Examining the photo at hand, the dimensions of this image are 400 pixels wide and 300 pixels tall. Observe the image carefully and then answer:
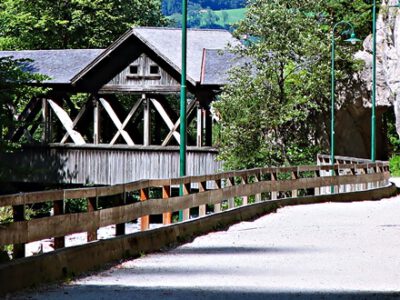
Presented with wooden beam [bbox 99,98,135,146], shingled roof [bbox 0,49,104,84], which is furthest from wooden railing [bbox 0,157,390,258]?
shingled roof [bbox 0,49,104,84]

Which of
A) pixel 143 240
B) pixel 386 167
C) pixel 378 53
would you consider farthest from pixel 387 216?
pixel 378 53

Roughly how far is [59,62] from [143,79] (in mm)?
4345

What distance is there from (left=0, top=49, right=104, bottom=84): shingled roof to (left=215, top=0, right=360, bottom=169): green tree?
7708 mm

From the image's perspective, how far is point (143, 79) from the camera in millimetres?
50625

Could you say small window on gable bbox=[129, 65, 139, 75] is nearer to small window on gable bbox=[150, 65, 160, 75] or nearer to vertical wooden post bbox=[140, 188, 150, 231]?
small window on gable bbox=[150, 65, 160, 75]

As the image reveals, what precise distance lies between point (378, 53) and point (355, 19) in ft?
7.95

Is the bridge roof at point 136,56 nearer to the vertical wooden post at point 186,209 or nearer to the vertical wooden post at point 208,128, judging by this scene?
the vertical wooden post at point 208,128

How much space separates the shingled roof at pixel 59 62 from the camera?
51062 mm

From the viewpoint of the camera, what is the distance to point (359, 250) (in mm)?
17047

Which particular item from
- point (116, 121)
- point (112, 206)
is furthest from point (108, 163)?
point (112, 206)

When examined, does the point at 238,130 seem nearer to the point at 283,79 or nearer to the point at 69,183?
the point at 283,79

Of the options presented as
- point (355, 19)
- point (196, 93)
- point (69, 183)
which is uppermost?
point (355, 19)

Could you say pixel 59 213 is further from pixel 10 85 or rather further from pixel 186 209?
pixel 10 85

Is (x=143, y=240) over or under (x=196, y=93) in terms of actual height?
under
